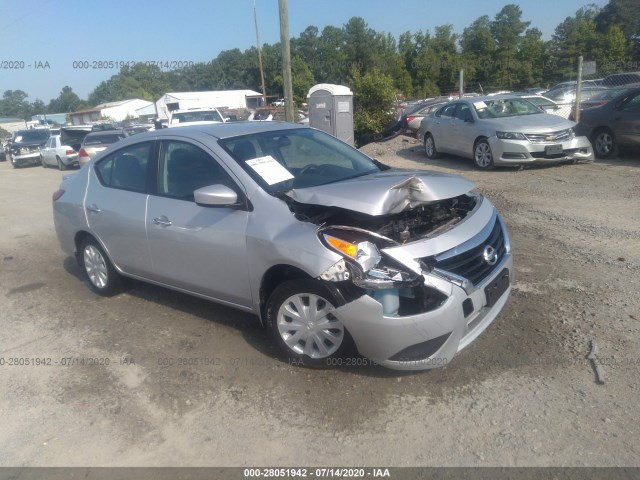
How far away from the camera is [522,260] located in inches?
225

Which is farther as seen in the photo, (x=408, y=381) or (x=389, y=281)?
(x=408, y=381)

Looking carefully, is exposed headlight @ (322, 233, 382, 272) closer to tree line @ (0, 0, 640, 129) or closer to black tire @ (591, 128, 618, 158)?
black tire @ (591, 128, 618, 158)

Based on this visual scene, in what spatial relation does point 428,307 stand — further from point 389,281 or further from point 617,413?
point 617,413

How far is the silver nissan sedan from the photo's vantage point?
3361 millimetres

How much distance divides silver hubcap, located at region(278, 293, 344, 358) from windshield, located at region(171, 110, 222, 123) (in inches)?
607

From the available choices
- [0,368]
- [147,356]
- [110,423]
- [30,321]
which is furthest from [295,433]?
[30,321]

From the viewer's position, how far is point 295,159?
184 inches

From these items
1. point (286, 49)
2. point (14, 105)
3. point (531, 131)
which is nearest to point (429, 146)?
point (531, 131)

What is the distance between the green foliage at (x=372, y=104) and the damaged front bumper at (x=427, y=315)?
1398cm

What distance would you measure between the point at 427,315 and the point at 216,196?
171cm

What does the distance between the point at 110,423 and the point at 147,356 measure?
2.89 ft

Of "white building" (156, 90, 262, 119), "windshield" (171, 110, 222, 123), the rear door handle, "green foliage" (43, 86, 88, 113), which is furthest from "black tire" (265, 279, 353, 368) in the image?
"green foliage" (43, 86, 88, 113)

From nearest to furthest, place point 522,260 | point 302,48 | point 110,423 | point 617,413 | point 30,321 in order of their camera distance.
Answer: point 617,413, point 110,423, point 30,321, point 522,260, point 302,48

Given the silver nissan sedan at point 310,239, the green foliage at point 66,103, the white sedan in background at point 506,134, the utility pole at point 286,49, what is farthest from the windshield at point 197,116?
the green foliage at point 66,103
